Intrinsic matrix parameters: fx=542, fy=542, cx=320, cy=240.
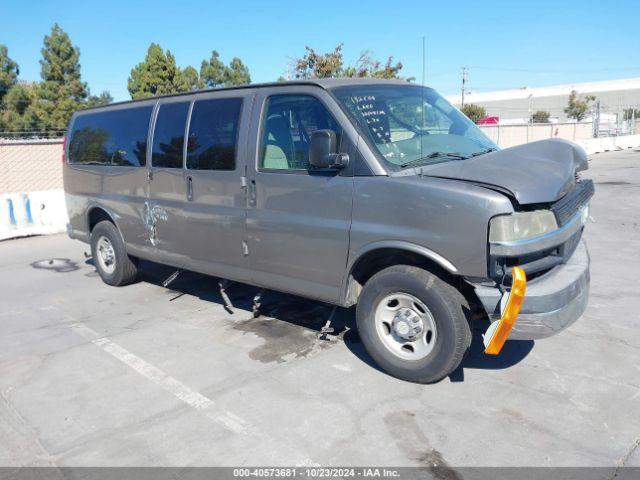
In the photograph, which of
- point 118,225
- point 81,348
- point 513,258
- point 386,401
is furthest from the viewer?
point 118,225

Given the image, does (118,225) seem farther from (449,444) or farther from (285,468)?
(449,444)

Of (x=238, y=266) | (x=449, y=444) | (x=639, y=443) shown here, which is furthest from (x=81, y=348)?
(x=639, y=443)

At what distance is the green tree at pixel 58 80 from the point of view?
27984 millimetres

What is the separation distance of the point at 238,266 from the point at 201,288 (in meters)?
1.90

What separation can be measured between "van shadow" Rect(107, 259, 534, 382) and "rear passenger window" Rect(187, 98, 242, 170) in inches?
62.0

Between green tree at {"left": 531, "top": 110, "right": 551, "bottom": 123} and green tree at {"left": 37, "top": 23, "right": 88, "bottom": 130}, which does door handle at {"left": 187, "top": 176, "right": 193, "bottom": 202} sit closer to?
green tree at {"left": 37, "top": 23, "right": 88, "bottom": 130}

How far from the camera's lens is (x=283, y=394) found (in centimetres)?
393

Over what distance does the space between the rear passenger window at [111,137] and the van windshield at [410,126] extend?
2.72m

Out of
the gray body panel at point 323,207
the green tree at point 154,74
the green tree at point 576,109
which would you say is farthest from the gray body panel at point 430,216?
the green tree at point 576,109

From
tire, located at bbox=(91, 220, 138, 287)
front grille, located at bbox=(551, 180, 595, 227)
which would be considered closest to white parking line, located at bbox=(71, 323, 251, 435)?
tire, located at bbox=(91, 220, 138, 287)

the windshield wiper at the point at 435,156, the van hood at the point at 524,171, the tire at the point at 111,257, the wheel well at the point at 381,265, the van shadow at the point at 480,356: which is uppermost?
the windshield wiper at the point at 435,156

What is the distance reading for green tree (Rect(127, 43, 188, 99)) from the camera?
29438 millimetres

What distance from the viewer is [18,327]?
5500 mm

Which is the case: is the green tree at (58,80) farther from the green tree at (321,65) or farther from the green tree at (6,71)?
the green tree at (321,65)
